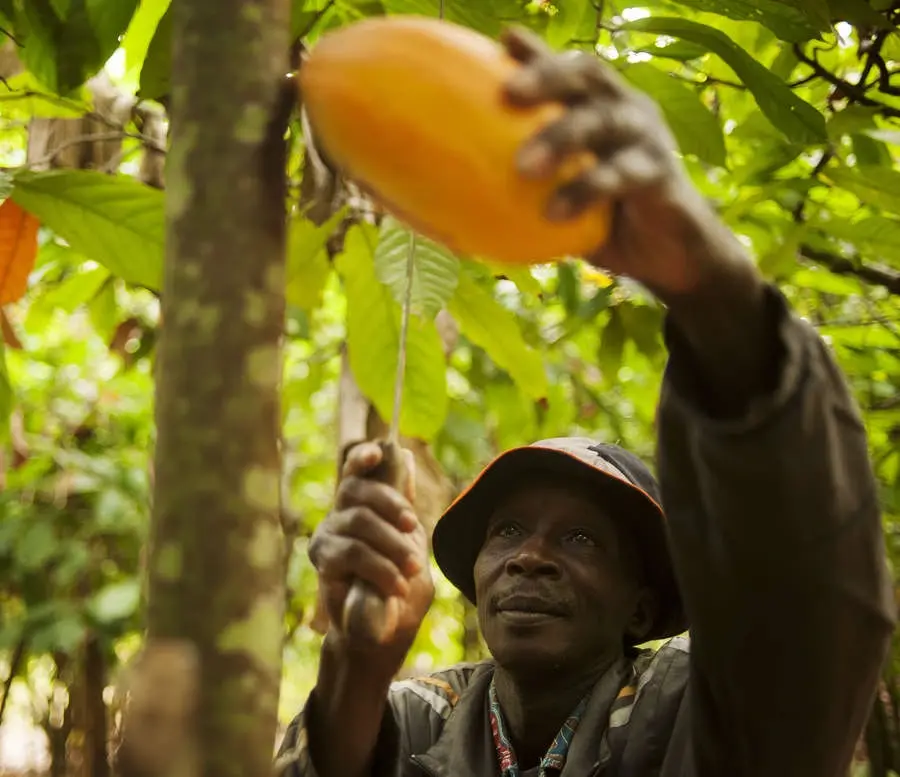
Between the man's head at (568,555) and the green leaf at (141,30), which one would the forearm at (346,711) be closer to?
the man's head at (568,555)

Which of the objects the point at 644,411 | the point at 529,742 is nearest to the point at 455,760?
the point at 529,742

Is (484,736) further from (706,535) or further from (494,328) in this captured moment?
(706,535)

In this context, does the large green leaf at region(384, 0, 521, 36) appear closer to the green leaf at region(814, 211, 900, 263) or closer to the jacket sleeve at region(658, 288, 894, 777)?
the jacket sleeve at region(658, 288, 894, 777)

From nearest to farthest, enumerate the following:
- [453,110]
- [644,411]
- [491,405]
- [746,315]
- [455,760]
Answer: [453,110]
[746,315]
[455,760]
[491,405]
[644,411]

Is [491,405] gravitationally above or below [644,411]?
above

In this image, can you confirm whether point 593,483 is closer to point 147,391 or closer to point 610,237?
point 610,237

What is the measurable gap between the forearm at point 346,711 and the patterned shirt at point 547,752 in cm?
28

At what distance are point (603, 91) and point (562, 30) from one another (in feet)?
3.08

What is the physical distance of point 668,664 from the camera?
1450 mm

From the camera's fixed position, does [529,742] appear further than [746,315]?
Yes

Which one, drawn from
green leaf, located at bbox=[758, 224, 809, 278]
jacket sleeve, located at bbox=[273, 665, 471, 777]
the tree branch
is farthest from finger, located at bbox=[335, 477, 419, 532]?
the tree branch

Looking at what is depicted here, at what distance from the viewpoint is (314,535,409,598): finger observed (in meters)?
0.85

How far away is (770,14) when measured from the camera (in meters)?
1.37

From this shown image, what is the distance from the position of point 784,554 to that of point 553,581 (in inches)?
26.2
